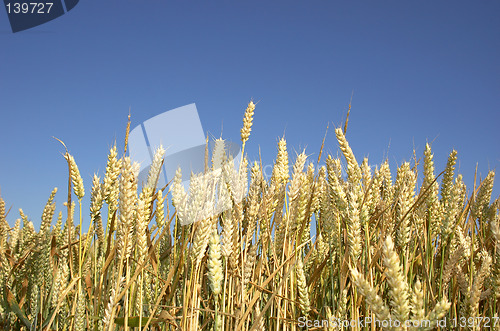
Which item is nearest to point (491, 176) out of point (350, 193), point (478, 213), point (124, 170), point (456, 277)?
point (478, 213)

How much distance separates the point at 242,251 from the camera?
5.25 ft

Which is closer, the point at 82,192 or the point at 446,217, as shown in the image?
the point at 82,192

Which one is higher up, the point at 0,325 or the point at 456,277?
the point at 456,277

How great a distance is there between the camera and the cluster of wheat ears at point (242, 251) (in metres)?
1.50

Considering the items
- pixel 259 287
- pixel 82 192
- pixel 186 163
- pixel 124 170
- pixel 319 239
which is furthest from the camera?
pixel 319 239

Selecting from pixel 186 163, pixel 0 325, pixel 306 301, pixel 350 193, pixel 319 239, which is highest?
pixel 186 163

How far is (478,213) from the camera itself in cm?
250

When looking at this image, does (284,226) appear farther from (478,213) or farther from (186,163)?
(478,213)

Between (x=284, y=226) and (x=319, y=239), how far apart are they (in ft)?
1.46

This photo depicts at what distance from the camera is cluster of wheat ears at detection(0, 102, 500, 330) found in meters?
1.50
